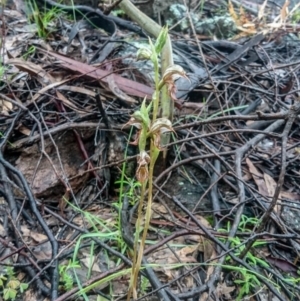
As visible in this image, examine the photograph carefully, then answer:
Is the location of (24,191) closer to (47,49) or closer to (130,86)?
(130,86)

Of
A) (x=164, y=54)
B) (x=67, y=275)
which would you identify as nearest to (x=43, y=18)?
(x=164, y=54)

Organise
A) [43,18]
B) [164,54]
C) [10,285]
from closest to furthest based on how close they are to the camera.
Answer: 1. [10,285]
2. [164,54]
3. [43,18]

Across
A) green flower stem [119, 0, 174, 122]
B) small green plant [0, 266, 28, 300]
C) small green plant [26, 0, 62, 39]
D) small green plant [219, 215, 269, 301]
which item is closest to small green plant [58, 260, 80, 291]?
small green plant [0, 266, 28, 300]

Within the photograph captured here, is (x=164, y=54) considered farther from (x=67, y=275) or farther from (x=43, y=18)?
(x=43, y=18)

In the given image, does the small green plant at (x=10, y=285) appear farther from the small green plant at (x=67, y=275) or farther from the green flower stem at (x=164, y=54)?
→ the green flower stem at (x=164, y=54)

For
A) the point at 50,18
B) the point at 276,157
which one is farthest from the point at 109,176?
the point at 50,18

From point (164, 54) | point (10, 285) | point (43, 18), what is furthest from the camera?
point (43, 18)

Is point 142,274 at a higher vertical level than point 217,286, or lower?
higher
